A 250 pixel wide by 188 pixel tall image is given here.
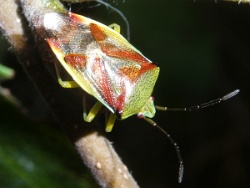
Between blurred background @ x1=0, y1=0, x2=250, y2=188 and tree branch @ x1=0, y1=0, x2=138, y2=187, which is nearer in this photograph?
tree branch @ x1=0, y1=0, x2=138, y2=187

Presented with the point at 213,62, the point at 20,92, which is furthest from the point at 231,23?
the point at 20,92

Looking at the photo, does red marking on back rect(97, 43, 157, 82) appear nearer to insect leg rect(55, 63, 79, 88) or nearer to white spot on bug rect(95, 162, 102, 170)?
insect leg rect(55, 63, 79, 88)

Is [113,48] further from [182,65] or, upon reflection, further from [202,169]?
[202,169]

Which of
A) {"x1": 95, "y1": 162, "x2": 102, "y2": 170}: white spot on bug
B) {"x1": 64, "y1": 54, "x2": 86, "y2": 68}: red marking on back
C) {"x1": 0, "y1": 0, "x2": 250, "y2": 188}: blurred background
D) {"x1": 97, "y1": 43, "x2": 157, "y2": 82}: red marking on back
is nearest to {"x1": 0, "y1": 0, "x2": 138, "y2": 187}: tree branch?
{"x1": 95, "y1": 162, "x2": 102, "y2": 170}: white spot on bug

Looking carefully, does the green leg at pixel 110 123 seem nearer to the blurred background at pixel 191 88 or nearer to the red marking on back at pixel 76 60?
the red marking on back at pixel 76 60

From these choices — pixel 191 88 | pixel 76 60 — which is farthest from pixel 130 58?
pixel 191 88

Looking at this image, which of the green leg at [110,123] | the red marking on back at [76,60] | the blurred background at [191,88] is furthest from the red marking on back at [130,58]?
the blurred background at [191,88]

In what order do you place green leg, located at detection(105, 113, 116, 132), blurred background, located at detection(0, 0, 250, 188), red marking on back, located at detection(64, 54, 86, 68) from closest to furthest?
red marking on back, located at detection(64, 54, 86, 68), green leg, located at detection(105, 113, 116, 132), blurred background, located at detection(0, 0, 250, 188)
